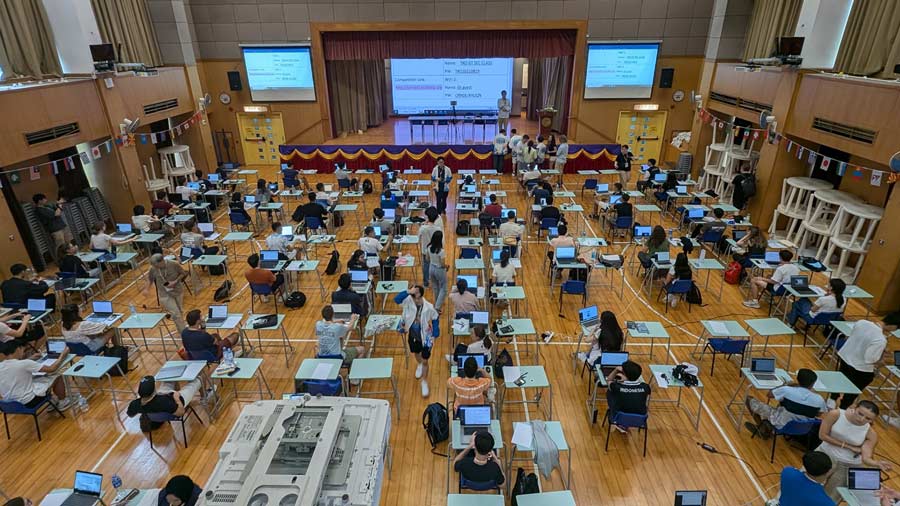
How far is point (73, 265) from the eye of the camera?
10.2 metres

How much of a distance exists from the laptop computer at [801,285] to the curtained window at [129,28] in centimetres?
1927

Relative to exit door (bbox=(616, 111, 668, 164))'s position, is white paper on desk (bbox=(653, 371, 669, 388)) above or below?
below

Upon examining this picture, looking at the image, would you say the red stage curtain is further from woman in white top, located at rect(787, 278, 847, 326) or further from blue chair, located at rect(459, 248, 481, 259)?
woman in white top, located at rect(787, 278, 847, 326)

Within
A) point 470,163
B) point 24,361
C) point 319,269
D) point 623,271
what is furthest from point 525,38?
point 24,361

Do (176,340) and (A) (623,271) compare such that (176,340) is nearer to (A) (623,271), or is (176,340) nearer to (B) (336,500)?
(B) (336,500)

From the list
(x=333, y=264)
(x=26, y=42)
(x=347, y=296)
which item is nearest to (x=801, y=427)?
(x=347, y=296)

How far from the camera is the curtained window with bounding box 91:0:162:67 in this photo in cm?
1527

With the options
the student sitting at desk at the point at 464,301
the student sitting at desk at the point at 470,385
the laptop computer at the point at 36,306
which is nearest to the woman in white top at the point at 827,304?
the student sitting at desk at the point at 464,301

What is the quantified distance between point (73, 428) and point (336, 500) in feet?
19.0

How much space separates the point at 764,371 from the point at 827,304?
2.61 metres

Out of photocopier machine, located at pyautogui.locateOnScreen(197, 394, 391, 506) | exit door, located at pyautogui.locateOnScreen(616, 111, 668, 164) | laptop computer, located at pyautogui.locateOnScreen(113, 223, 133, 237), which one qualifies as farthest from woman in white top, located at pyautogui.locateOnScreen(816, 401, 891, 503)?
exit door, located at pyautogui.locateOnScreen(616, 111, 668, 164)

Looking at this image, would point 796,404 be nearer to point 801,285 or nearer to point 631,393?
point 631,393

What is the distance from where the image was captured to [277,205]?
13.8 metres

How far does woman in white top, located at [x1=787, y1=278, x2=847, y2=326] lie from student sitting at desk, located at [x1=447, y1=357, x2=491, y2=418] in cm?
628
